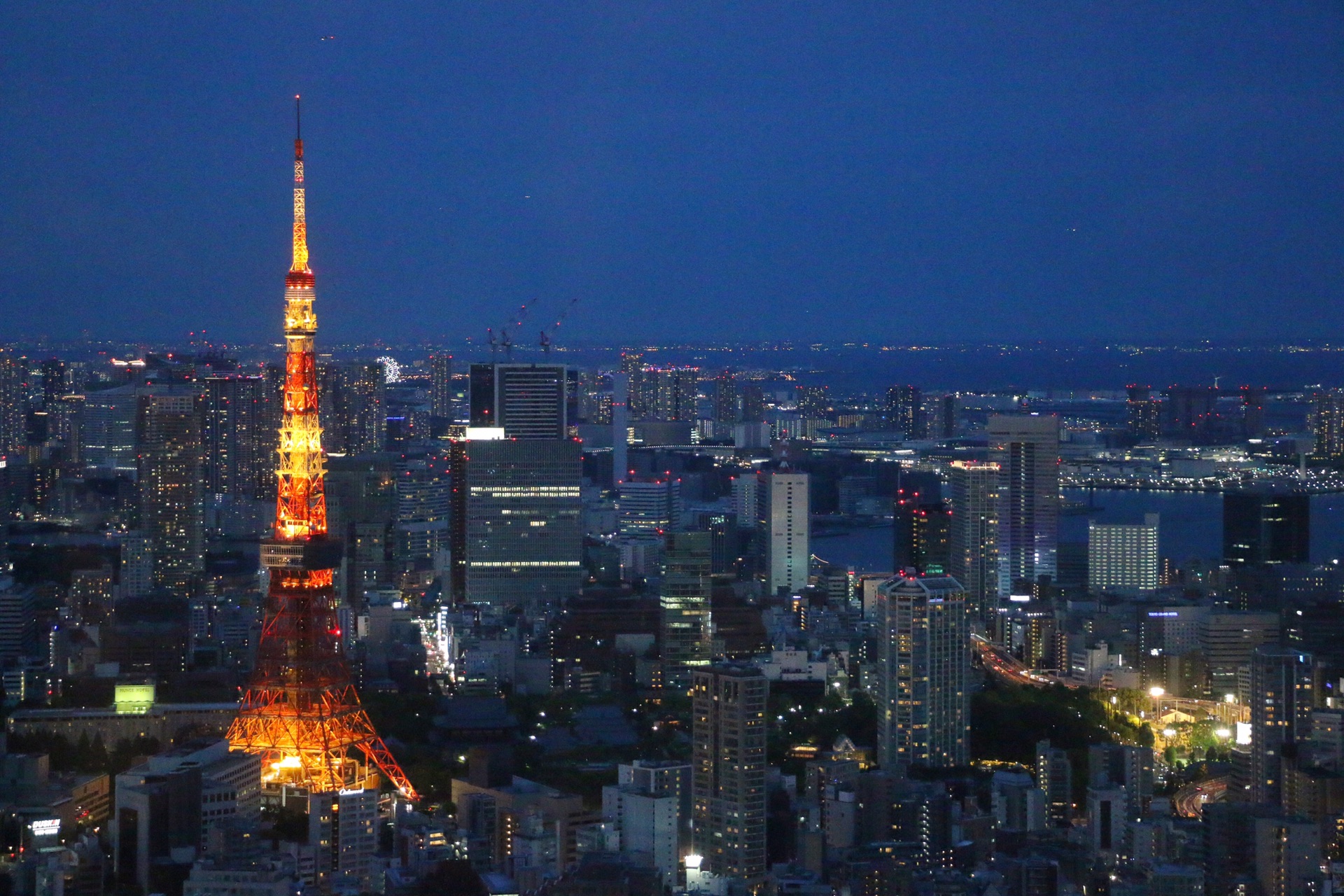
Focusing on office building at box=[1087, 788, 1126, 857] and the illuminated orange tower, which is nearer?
office building at box=[1087, 788, 1126, 857]

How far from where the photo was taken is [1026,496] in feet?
76.3

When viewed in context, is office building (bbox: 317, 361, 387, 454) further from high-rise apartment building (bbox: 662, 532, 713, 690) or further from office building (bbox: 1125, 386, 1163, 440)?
office building (bbox: 1125, 386, 1163, 440)

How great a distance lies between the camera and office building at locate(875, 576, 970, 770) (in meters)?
12.8

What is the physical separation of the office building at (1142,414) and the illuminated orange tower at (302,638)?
10853 millimetres

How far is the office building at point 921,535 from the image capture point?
20.6 meters

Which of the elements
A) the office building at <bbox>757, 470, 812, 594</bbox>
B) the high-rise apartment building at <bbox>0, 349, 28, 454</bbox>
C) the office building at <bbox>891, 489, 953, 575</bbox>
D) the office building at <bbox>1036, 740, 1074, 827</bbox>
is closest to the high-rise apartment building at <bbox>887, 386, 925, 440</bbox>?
the office building at <bbox>757, 470, 812, 594</bbox>

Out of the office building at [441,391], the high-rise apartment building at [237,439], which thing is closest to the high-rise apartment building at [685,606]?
the high-rise apartment building at [237,439]

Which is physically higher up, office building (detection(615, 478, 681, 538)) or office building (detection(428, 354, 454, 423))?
office building (detection(428, 354, 454, 423))

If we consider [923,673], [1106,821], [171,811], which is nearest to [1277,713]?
[1106,821]

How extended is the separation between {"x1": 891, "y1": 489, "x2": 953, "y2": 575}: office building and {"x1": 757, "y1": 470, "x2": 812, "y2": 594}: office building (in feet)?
3.32

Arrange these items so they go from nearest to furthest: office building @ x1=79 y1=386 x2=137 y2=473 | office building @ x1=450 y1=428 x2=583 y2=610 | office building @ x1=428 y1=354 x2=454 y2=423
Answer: office building @ x1=450 y1=428 x2=583 y2=610, office building @ x1=79 y1=386 x2=137 y2=473, office building @ x1=428 y1=354 x2=454 y2=423

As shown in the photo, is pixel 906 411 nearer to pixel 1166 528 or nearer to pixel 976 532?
pixel 1166 528

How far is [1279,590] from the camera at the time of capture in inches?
665

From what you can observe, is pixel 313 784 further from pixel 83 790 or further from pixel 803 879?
pixel 803 879
